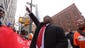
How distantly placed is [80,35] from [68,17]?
1.30 m

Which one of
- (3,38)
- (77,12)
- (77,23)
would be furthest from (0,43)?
(77,12)

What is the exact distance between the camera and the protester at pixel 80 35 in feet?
23.8

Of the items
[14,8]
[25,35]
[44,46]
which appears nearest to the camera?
[44,46]

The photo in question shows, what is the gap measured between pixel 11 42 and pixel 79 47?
2050mm

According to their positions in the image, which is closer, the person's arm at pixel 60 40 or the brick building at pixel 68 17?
the person's arm at pixel 60 40

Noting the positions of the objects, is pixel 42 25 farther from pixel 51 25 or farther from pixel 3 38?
pixel 3 38

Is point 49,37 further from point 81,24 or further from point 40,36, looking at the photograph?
point 81,24

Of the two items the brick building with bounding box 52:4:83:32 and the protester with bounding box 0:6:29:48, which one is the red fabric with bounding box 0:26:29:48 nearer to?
the protester with bounding box 0:6:29:48

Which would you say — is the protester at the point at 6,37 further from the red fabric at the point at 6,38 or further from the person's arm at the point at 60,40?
the person's arm at the point at 60,40

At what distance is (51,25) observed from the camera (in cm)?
681

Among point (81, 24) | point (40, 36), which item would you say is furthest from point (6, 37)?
point (81, 24)

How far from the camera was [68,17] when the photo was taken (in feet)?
28.5

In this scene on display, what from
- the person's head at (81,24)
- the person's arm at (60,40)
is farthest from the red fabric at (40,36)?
the person's head at (81,24)

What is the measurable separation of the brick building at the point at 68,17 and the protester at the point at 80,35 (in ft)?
0.91
